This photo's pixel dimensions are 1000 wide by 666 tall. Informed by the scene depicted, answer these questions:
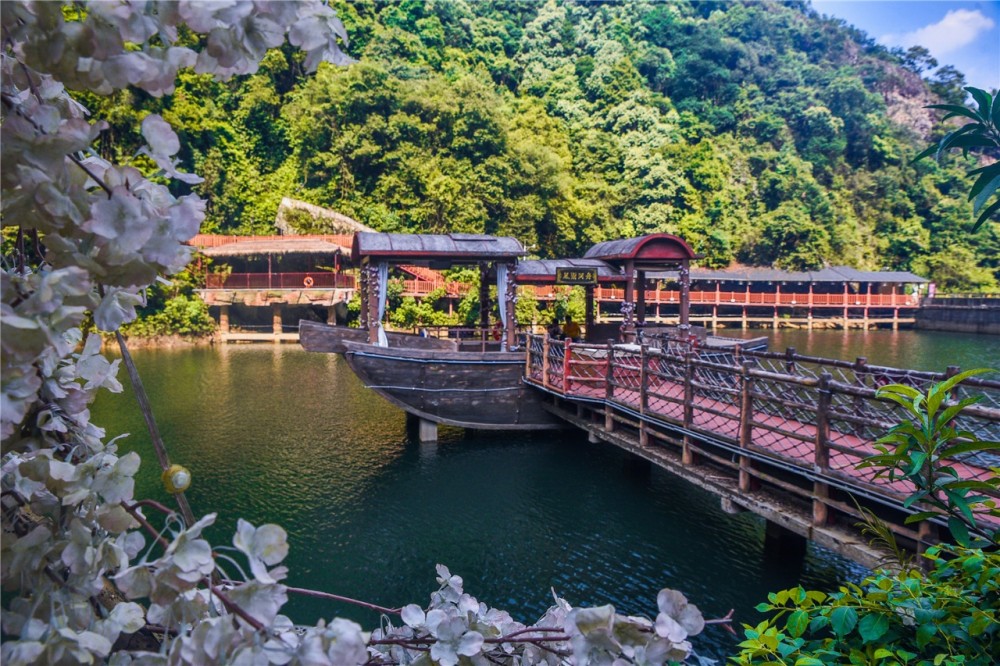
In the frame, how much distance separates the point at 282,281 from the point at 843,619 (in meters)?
26.9

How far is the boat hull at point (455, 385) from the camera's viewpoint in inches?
446

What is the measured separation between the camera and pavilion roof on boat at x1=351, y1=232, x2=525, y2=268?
11477 mm

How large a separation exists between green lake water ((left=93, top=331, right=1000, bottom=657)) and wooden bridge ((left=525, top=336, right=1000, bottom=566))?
830 millimetres

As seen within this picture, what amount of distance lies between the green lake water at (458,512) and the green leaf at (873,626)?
4.32 meters

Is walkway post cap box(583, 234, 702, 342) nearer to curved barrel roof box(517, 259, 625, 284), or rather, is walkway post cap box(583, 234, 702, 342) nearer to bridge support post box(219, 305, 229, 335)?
curved barrel roof box(517, 259, 625, 284)

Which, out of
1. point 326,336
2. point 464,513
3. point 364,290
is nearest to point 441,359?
point 326,336

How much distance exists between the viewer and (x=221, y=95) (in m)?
36.0

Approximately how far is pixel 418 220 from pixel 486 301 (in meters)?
18.7

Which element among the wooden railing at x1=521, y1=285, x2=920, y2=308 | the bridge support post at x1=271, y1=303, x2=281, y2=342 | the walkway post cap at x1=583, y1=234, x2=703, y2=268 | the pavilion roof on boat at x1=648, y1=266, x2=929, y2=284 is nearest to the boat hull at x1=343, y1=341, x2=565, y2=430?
the walkway post cap at x1=583, y1=234, x2=703, y2=268

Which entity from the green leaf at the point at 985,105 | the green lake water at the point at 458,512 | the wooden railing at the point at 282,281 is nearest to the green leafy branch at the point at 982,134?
the green leaf at the point at 985,105

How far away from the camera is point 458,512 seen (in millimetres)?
8648

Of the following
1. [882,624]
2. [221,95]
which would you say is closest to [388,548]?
[882,624]

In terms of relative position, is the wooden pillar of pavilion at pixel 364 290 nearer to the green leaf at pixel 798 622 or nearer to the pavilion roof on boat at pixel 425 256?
the pavilion roof on boat at pixel 425 256

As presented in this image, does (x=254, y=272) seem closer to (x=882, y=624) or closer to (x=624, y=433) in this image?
(x=624, y=433)
